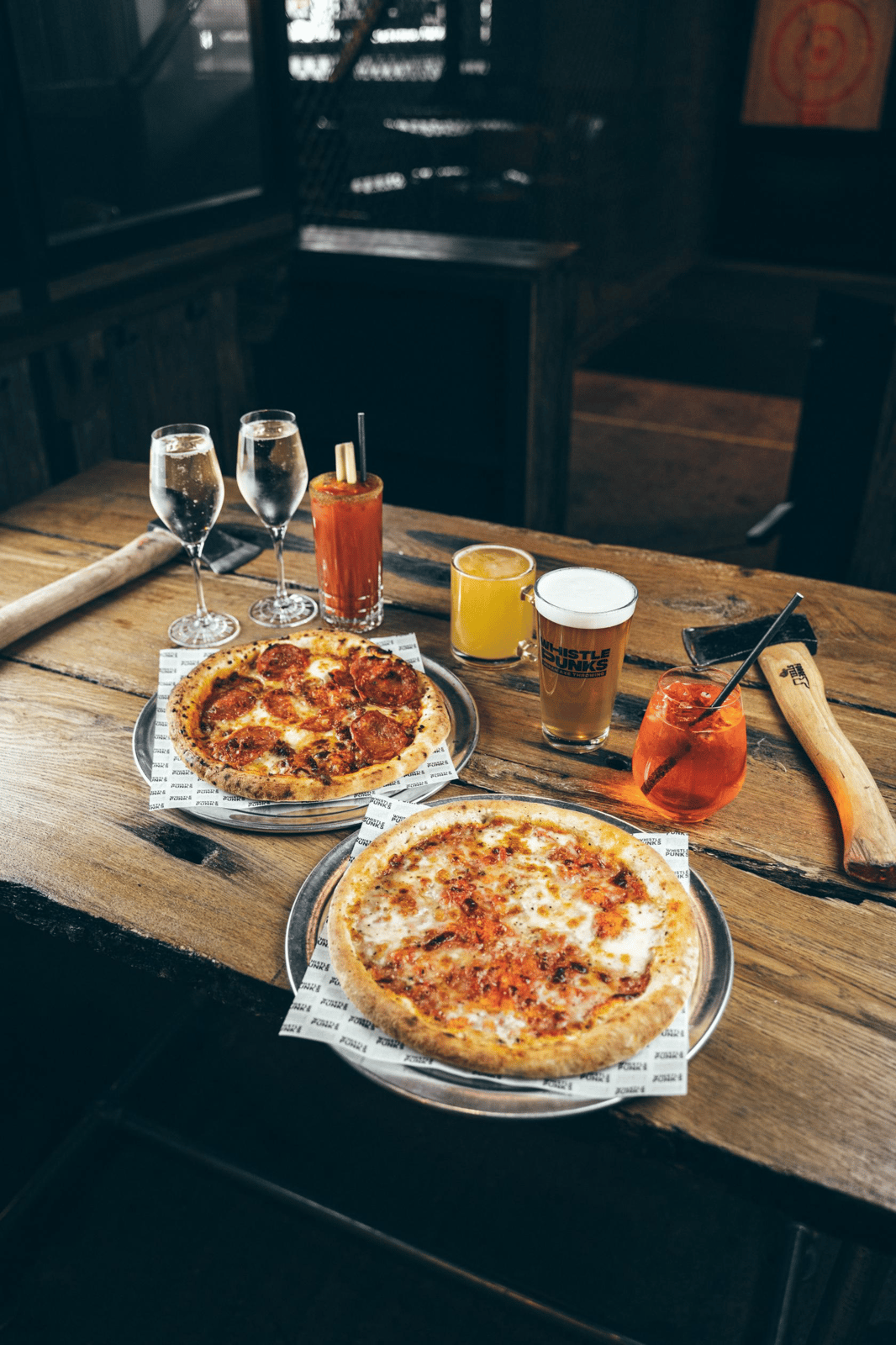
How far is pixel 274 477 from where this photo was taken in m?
1.40

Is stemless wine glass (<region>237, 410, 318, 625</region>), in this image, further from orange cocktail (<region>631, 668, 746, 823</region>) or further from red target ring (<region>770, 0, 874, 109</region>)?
red target ring (<region>770, 0, 874, 109</region>)

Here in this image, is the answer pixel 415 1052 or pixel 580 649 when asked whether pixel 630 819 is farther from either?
pixel 415 1052

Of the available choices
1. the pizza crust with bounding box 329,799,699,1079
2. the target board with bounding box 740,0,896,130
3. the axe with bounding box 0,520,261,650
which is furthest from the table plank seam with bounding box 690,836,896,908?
the target board with bounding box 740,0,896,130

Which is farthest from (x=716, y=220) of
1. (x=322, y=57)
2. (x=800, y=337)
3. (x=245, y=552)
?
(x=245, y=552)

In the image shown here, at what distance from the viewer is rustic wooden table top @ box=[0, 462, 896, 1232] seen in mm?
785

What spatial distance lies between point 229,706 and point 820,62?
8.34 meters

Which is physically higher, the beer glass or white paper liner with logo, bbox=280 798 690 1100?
the beer glass

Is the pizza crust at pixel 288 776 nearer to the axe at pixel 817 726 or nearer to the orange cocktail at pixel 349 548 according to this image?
the orange cocktail at pixel 349 548

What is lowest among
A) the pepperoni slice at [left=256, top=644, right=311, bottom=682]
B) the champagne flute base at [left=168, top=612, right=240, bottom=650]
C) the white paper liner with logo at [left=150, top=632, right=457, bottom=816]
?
the champagne flute base at [left=168, top=612, right=240, bottom=650]

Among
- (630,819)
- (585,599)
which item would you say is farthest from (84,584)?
(630,819)

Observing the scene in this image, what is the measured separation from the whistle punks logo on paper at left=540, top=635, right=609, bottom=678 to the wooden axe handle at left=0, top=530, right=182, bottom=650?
2.57 ft

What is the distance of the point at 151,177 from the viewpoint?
119 inches

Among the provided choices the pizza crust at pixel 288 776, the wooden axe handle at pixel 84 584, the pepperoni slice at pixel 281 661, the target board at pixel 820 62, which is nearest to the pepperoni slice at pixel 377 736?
the pizza crust at pixel 288 776

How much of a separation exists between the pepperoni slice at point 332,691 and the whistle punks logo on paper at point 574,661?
0.26m
